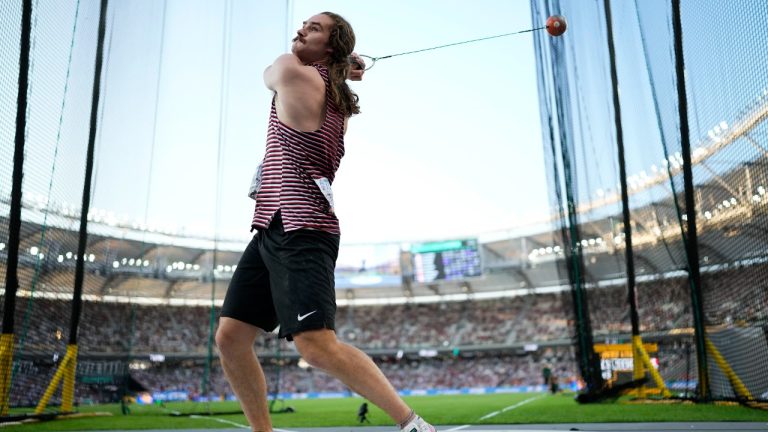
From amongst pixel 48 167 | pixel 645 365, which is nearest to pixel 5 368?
pixel 48 167

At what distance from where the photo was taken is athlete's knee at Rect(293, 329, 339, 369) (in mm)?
1779

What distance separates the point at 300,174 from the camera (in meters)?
1.95

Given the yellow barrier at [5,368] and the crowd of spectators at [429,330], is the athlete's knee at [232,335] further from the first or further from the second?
the yellow barrier at [5,368]

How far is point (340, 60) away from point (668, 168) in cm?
475

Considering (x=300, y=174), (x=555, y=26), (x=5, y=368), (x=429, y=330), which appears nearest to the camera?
(x=300, y=174)

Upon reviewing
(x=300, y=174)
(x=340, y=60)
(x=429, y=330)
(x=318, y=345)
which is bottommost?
(x=318, y=345)

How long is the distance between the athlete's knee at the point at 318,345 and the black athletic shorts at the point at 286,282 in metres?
0.02

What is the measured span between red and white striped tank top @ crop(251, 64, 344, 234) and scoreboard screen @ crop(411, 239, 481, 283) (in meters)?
32.5

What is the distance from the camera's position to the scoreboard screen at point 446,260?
3419 centimetres

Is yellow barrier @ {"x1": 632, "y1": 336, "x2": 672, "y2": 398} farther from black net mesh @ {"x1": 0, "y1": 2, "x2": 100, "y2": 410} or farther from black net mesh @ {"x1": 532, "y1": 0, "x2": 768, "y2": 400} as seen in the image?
black net mesh @ {"x1": 0, "y1": 2, "x2": 100, "y2": 410}

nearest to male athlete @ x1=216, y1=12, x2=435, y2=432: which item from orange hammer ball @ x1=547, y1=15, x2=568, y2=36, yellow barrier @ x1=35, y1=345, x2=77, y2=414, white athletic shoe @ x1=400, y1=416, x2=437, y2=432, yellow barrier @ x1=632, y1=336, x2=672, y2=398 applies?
white athletic shoe @ x1=400, y1=416, x2=437, y2=432

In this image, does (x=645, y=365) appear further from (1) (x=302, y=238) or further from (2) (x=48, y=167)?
(2) (x=48, y=167)

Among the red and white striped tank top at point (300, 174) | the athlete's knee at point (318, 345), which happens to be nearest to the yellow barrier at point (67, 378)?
the red and white striped tank top at point (300, 174)

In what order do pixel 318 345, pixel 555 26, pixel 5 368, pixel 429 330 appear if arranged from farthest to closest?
pixel 429 330, pixel 5 368, pixel 555 26, pixel 318 345
